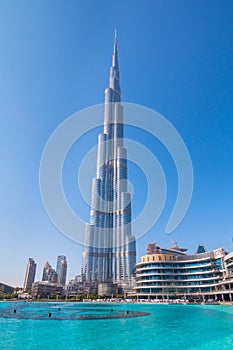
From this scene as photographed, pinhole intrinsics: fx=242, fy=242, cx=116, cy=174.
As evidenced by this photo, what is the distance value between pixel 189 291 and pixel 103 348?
296ft

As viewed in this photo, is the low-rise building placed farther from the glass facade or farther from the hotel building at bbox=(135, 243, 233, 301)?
the glass facade

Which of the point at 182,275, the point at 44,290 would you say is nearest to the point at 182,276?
the point at 182,275

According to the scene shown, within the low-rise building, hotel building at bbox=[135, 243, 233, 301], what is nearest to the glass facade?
hotel building at bbox=[135, 243, 233, 301]

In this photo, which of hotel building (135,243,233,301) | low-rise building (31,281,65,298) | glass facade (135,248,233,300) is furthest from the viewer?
low-rise building (31,281,65,298)

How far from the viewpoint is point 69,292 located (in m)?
167

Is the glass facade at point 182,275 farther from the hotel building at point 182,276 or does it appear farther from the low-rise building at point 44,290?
the low-rise building at point 44,290

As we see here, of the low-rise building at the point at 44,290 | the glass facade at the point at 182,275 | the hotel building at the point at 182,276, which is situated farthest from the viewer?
the low-rise building at the point at 44,290

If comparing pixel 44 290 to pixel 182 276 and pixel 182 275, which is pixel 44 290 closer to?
pixel 182 276

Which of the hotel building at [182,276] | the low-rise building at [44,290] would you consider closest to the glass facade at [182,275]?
the hotel building at [182,276]

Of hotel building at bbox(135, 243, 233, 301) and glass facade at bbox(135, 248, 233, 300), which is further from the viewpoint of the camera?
glass facade at bbox(135, 248, 233, 300)

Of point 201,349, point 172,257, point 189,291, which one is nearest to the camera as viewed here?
point 201,349

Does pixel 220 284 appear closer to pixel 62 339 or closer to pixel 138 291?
pixel 138 291

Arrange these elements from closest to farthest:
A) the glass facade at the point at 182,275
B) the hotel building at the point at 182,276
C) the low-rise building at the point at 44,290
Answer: the hotel building at the point at 182,276
the glass facade at the point at 182,275
the low-rise building at the point at 44,290

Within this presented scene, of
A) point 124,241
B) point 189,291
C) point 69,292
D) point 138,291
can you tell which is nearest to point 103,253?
point 124,241
